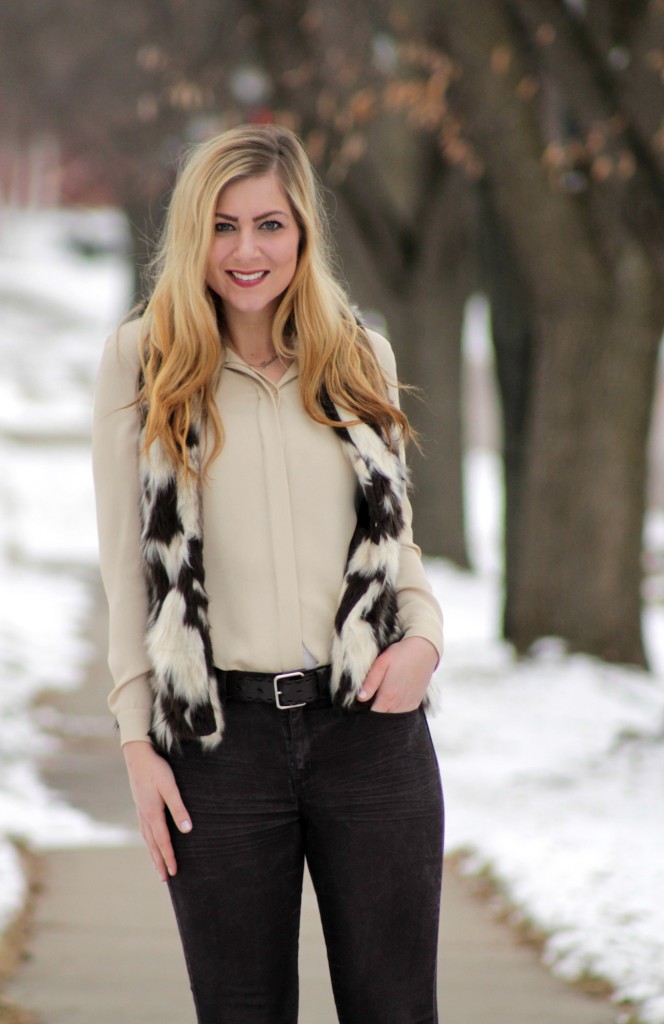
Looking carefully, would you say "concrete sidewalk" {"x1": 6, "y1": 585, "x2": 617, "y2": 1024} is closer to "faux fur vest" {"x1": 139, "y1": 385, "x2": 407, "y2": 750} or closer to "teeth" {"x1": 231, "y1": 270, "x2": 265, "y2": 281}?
"faux fur vest" {"x1": 139, "y1": 385, "x2": 407, "y2": 750}

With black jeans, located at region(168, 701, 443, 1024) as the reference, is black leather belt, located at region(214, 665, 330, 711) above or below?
above

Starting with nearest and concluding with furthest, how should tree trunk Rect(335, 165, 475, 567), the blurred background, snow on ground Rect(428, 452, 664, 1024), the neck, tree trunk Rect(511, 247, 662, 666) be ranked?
the neck, snow on ground Rect(428, 452, 664, 1024), the blurred background, tree trunk Rect(511, 247, 662, 666), tree trunk Rect(335, 165, 475, 567)

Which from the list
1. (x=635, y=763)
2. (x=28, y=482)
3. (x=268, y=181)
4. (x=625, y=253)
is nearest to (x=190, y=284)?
(x=268, y=181)

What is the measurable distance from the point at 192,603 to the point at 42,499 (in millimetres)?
19742

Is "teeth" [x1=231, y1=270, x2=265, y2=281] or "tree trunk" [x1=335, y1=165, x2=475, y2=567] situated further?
"tree trunk" [x1=335, y1=165, x2=475, y2=567]

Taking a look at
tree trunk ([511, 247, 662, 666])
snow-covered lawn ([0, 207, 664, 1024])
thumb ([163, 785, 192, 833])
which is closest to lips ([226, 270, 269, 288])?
thumb ([163, 785, 192, 833])

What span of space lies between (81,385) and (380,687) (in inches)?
1345

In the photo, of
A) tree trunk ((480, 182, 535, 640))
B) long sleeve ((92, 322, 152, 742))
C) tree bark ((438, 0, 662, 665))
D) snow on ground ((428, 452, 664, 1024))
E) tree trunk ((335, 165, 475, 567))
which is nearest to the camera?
long sleeve ((92, 322, 152, 742))

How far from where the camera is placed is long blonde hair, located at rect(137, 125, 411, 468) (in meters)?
2.69

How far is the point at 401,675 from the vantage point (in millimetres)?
2713

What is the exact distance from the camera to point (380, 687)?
2674mm

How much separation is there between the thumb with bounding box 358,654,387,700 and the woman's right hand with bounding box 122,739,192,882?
0.36 m

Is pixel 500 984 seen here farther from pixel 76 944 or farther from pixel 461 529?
pixel 461 529

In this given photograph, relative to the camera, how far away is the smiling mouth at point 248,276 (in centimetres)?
276
